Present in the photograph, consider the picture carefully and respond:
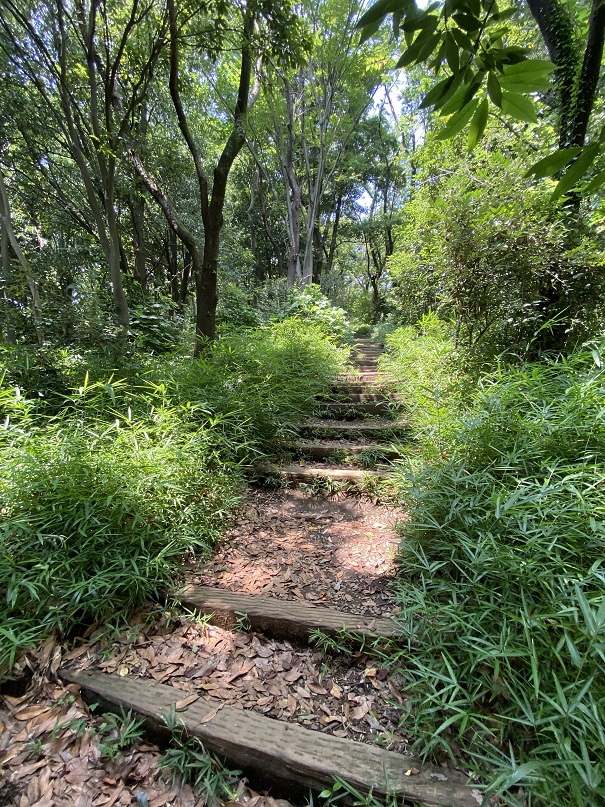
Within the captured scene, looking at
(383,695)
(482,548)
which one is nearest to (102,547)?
(383,695)

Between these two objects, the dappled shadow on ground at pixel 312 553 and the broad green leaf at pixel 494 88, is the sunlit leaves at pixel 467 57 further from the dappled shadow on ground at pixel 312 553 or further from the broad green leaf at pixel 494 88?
the dappled shadow on ground at pixel 312 553

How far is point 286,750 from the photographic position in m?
1.07

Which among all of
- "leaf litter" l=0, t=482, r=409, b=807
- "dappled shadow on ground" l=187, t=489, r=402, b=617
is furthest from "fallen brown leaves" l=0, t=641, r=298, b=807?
"dappled shadow on ground" l=187, t=489, r=402, b=617

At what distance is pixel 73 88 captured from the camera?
4.78 m

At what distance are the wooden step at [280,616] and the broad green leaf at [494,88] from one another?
1.74 meters

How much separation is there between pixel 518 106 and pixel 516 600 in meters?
1.51

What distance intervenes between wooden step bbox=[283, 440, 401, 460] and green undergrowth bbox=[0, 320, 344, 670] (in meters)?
0.25

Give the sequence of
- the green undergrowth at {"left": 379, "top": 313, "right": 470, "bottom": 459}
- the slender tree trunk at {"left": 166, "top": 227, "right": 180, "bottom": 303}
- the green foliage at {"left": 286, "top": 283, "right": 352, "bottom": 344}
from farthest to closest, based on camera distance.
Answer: the slender tree trunk at {"left": 166, "top": 227, "right": 180, "bottom": 303}
the green foliage at {"left": 286, "top": 283, "right": 352, "bottom": 344}
the green undergrowth at {"left": 379, "top": 313, "right": 470, "bottom": 459}

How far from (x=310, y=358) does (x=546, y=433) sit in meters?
3.23

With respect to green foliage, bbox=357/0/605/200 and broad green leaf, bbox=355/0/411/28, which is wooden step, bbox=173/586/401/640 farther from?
broad green leaf, bbox=355/0/411/28

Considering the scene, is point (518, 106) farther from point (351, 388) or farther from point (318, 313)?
point (318, 313)

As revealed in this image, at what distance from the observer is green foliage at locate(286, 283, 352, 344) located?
714 centimetres

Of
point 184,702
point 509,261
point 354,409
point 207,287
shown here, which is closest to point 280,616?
point 184,702

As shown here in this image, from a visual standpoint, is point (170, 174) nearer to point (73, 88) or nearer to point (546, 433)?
point (73, 88)
